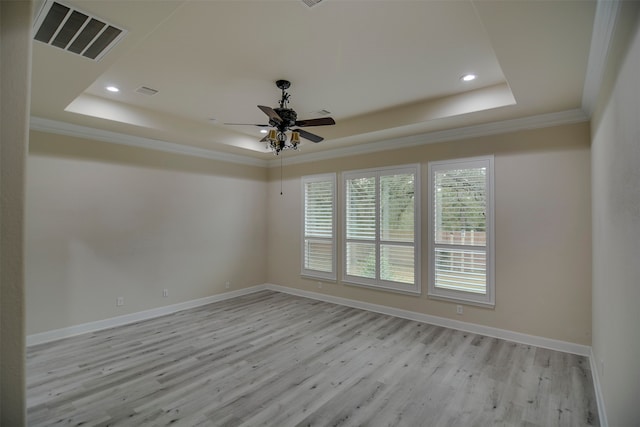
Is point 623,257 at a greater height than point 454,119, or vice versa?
point 454,119

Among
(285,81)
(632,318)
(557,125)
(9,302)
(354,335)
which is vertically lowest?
(354,335)

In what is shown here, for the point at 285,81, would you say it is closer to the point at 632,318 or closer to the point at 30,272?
the point at 632,318

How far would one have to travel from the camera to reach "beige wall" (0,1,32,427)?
1.04 meters

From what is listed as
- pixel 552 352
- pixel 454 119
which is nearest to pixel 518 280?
pixel 552 352

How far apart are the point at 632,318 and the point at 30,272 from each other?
19.3ft

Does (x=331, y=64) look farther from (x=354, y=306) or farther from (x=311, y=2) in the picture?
(x=354, y=306)

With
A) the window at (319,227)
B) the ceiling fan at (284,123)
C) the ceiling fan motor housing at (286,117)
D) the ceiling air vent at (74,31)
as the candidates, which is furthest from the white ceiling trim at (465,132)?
the ceiling air vent at (74,31)

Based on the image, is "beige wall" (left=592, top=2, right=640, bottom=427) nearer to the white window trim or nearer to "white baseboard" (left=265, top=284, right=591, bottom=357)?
"white baseboard" (left=265, top=284, right=591, bottom=357)

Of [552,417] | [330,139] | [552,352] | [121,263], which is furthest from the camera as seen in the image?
[330,139]

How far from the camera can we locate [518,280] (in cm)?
405

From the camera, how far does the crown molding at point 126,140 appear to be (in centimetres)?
410

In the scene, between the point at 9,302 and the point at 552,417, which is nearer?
the point at 9,302

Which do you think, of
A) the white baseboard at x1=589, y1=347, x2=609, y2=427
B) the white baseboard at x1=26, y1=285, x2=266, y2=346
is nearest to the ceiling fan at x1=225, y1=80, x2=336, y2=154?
the white baseboard at x1=589, y1=347, x2=609, y2=427

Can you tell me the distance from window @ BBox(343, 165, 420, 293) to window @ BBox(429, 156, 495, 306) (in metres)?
0.30
